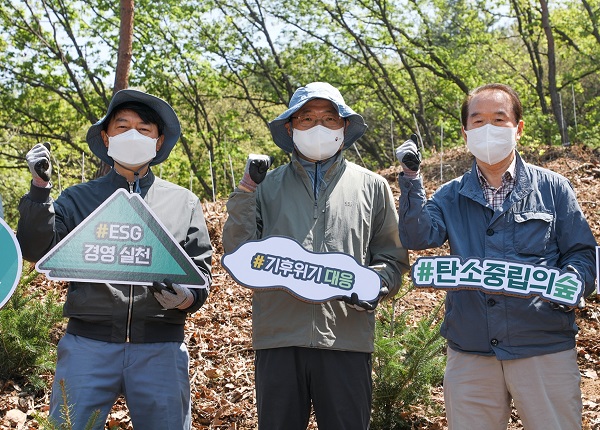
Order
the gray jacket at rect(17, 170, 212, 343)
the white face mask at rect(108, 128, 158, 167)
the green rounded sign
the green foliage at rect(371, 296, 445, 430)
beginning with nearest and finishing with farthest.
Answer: the green rounded sign < the gray jacket at rect(17, 170, 212, 343) < the white face mask at rect(108, 128, 158, 167) < the green foliage at rect(371, 296, 445, 430)

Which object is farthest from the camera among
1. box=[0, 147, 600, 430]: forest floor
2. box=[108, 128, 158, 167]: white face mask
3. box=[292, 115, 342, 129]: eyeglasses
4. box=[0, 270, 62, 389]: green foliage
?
box=[0, 270, 62, 389]: green foliage

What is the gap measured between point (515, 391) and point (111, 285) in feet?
7.29

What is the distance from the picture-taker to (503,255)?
12.1 feet

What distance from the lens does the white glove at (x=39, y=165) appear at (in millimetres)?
3557

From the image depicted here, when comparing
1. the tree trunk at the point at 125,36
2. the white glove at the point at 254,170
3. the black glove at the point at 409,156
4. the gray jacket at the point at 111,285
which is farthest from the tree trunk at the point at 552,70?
the gray jacket at the point at 111,285

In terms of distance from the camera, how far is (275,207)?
4.13 m

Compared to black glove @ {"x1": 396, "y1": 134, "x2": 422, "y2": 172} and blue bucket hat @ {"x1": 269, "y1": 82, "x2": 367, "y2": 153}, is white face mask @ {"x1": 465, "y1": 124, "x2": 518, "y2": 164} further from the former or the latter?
blue bucket hat @ {"x1": 269, "y1": 82, "x2": 367, "y2": 153}

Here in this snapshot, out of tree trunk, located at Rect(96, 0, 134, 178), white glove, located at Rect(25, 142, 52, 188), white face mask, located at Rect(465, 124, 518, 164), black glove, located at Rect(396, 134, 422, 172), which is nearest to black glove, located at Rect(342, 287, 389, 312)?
black glove, located at Rect(396, 134, 422, 172)

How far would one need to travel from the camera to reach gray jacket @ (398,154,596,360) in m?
3.58

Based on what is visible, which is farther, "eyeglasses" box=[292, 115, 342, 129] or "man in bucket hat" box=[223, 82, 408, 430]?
"eyeglasses" box=[292, 115, 342, 129]

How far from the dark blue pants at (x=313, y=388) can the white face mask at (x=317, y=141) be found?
1.16 metres

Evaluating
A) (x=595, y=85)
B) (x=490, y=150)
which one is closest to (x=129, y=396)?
(x=490, y=150)

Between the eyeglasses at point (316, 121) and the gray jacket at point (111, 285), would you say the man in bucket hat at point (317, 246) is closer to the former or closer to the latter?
the eyeglasses at point (316, 121)

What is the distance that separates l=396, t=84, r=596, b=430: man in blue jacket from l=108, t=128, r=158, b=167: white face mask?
1492 millimetres
